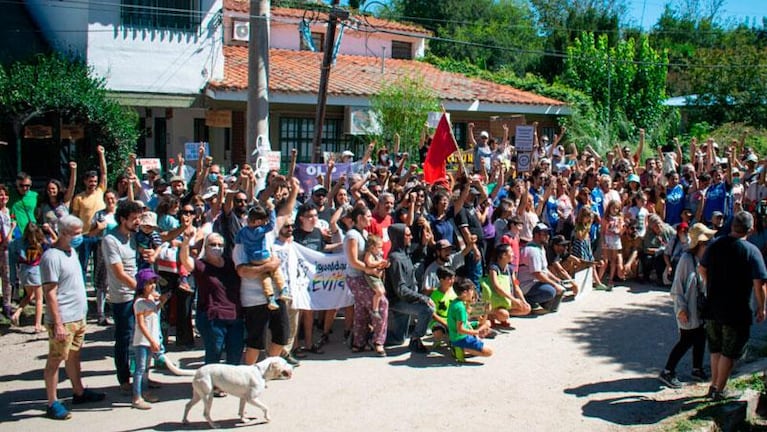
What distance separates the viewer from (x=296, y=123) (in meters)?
21.2

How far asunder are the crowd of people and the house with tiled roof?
17.8 ft

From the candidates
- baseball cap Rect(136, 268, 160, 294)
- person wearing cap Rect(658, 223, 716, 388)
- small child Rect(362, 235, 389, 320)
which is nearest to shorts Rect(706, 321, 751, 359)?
person wearing cap Rect(658, 223, 716, 388)

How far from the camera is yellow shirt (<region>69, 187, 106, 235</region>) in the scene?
9930mm

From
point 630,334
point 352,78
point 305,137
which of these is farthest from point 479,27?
point 630,334

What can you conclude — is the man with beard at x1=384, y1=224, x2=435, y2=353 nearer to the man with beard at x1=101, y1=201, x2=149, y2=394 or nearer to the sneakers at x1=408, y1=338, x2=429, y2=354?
the sneakers at x1=408, y1=338, x2=429, y2=354

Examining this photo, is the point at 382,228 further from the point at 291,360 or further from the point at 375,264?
the point at 291,360

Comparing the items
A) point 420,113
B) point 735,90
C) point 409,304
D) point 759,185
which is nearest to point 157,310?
point 409,304

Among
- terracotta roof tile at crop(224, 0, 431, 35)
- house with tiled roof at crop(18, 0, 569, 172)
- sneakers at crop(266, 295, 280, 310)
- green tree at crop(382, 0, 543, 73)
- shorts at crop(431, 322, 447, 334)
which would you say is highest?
green tree at crop(382, 0, 543, 73)

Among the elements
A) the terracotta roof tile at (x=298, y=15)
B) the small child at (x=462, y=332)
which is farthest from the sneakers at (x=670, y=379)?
the terracotta roof tile at (x=298, y=15)

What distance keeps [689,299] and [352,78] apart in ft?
53.6

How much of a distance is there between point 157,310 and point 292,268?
70.7 inches

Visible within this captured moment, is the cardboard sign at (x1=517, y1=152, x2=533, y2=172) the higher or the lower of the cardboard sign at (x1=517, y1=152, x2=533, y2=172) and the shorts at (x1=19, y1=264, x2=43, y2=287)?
the higher

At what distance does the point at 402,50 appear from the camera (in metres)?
30.1

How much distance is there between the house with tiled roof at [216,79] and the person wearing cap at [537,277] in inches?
277
